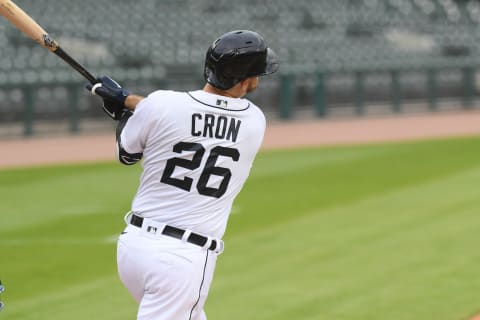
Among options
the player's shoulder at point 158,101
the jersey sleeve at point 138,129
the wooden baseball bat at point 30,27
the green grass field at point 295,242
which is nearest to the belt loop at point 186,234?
the jersey sleeve at point 138,129

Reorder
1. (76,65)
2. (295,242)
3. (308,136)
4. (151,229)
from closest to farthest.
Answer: (151,229)
(76,65)
(295,242)
(308,136)

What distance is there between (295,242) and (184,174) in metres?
5.37

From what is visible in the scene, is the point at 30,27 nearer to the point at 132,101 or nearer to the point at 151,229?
the point at 132,101

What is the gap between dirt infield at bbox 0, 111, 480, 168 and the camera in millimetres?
17172

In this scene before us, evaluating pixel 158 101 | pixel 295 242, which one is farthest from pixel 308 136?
pixel 158 101

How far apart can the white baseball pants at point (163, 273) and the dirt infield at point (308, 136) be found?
1206 cm

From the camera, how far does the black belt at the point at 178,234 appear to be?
4.23 m

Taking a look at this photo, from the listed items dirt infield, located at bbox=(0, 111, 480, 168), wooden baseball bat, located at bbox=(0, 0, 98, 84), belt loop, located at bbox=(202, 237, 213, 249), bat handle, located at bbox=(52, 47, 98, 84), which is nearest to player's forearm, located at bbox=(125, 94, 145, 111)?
wooden baseball bat, located at bbox=(0, 0, 98, 84)

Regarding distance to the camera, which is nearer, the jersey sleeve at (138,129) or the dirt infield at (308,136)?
the jersey sleeve at (138,129)

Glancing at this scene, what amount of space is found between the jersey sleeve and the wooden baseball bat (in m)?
0.50

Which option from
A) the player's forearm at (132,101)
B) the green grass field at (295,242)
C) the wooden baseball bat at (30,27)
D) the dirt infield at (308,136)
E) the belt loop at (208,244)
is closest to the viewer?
the belt loop at (208,244)

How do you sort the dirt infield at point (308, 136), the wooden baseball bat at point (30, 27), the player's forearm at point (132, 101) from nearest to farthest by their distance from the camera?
the player's forearm at point (132, 101), the wooden baseball bat at point (30, 27), the dirt infield at point (308, 136)

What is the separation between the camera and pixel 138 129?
13.8ft

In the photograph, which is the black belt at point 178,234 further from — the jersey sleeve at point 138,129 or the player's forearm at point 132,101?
the player's forearm at point 132,101
